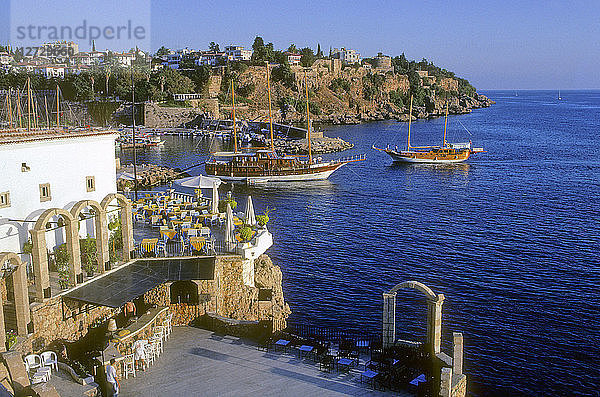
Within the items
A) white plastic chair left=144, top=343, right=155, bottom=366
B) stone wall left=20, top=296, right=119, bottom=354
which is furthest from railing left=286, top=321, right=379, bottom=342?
stone wall left=20, top=296, right=119, bottom=354

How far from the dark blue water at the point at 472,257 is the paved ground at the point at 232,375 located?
734cm

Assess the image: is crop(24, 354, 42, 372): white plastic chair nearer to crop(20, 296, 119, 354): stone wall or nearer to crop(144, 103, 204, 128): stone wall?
crop(20, 296, 119, 354): stone wall

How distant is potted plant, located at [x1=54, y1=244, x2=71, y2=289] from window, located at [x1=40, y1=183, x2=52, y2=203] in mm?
1668

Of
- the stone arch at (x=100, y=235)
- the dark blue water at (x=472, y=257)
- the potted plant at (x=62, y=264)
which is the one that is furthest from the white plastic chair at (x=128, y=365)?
the dark blue water at (x=472, y=257)

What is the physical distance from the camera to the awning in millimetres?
17964

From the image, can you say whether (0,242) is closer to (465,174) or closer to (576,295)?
(576,295)

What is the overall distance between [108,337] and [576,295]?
21.8 meters

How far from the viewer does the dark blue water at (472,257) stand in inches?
917

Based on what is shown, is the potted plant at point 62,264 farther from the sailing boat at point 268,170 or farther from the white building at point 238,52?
the white building at point 238,52

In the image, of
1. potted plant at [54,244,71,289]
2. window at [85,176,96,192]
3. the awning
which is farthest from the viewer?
window at [85,176,96,192]

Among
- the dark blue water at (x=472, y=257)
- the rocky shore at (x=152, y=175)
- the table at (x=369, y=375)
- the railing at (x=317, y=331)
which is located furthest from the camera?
the rocky shore at (x=152, y=175)

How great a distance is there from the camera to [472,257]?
3478 centimetres

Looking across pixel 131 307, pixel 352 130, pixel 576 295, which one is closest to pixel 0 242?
pixel 131 307

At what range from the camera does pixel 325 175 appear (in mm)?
64750
